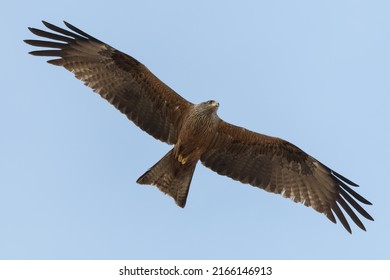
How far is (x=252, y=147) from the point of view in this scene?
640 inches

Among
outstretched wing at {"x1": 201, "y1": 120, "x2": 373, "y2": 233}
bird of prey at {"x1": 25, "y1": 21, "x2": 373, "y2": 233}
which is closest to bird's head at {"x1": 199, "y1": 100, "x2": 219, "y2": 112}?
bird of prey at {"x1": 25, "y1": 21, "x2": 373, "y2": 233}

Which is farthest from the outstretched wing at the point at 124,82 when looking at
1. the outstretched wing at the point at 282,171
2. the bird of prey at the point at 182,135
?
the outstretched wing at the point at 282,171

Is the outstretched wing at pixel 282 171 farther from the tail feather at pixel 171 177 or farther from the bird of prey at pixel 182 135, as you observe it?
the tail feather at pixel 171 177

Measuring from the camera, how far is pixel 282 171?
1653 cm

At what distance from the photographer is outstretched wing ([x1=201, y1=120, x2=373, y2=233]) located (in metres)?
16.2

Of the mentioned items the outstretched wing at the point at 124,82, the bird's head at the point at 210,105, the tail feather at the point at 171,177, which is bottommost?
the tail feather at the point at 171,177

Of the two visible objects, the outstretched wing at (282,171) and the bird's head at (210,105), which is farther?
the outstretched wing at (282,171)

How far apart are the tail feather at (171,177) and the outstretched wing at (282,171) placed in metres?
0.65

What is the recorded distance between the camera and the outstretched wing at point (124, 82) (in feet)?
51.8

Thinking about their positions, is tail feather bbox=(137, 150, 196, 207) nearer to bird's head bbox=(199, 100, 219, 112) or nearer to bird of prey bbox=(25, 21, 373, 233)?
bird of prey bbox=(25, 21, 373, 233)

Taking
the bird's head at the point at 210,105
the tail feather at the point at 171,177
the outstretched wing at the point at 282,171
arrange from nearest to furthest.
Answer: the bird's head at the point at 210,105
the tail feather at the point at 171,177
the outstretched wing at the point at 282,171

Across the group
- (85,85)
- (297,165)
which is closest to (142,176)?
(85,85)
